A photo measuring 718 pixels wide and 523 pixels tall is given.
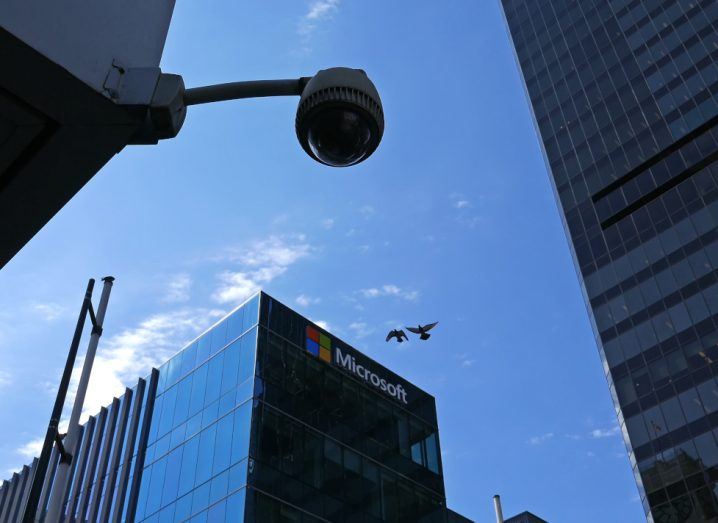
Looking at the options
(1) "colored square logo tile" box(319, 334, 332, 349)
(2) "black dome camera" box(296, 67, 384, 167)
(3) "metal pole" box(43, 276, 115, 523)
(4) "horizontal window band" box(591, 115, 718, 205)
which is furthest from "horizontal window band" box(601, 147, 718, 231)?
(2) "black dome camera" box(296, 67, 384, 167)

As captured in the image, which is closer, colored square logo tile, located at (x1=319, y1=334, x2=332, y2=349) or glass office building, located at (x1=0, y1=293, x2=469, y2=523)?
glass office building, located at (x1=0, y1=293, x2=469, y2=523)

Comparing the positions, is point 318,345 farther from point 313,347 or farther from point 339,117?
point 339,117

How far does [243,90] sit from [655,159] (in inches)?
2474

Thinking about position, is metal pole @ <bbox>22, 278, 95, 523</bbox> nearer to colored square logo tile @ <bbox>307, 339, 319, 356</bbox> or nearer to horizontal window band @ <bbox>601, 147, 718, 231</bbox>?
colored square logo tile @ <bbox>307, 339, 319, 356</bbox>

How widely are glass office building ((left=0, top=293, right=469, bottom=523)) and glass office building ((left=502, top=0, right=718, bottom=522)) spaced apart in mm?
19288

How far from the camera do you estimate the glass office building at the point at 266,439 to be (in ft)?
93.6

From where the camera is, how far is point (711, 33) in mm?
62562

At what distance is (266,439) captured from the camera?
28797 mm

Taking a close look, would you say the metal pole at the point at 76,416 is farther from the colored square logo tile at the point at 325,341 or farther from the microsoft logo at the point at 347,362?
the colored square logo tile at the point at 325,341

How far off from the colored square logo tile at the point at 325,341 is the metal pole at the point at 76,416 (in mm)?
24146

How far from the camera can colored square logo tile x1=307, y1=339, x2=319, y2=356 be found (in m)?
33.5

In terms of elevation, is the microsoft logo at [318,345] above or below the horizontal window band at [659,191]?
below

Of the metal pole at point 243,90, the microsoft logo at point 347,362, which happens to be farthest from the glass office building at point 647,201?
the metal pole at point 243,90

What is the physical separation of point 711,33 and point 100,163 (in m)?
68.6
